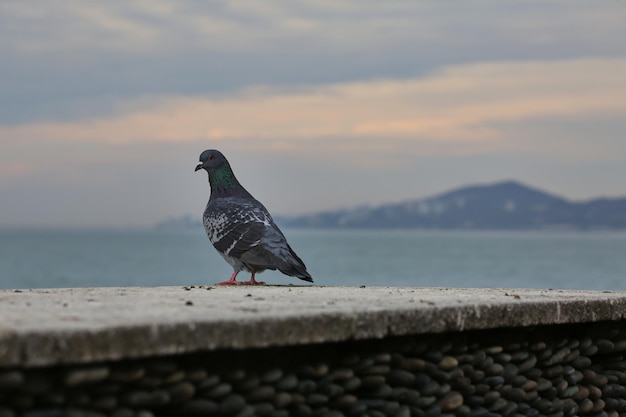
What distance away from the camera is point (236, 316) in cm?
578

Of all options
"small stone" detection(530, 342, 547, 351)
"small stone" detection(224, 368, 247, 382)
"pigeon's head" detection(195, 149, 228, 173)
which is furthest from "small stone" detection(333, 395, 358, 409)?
"pigeon's head" detection(195, 149, 228, 173)

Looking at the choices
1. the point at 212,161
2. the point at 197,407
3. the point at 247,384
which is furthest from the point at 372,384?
the point at 212,161

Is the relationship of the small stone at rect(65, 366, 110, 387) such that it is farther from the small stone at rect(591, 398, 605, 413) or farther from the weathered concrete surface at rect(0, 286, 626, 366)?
the small stone at rect(591, 398, 605, 413)

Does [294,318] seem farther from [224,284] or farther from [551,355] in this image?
[224,284]

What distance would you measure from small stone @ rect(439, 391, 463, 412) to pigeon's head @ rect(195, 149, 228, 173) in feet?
12.6

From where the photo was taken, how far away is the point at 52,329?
5.12m

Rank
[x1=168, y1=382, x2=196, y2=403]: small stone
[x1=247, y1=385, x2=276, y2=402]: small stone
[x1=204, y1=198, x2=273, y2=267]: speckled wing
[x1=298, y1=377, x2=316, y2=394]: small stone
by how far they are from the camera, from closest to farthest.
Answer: [x1=168, y1=382, x2=196, y2=403]: small stone
[x1=247, y1=385, x2=276, y2=402]: small stone
[x1=298, y1=377, x2=316, y2=394]: small stone
[x1=204, y1=198, x2=273, y2=267]: speckled wing

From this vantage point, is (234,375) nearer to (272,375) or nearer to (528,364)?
(272,375)

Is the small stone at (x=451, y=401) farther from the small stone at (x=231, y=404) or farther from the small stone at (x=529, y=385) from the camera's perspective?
the small stone at (x=231, y=404)

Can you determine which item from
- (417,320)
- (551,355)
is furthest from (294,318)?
(551,355)

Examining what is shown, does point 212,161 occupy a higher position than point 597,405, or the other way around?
point 212,161

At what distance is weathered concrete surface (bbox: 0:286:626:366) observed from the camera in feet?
17.0

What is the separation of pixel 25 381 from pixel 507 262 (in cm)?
8571

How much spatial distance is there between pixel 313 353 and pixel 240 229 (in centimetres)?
324
